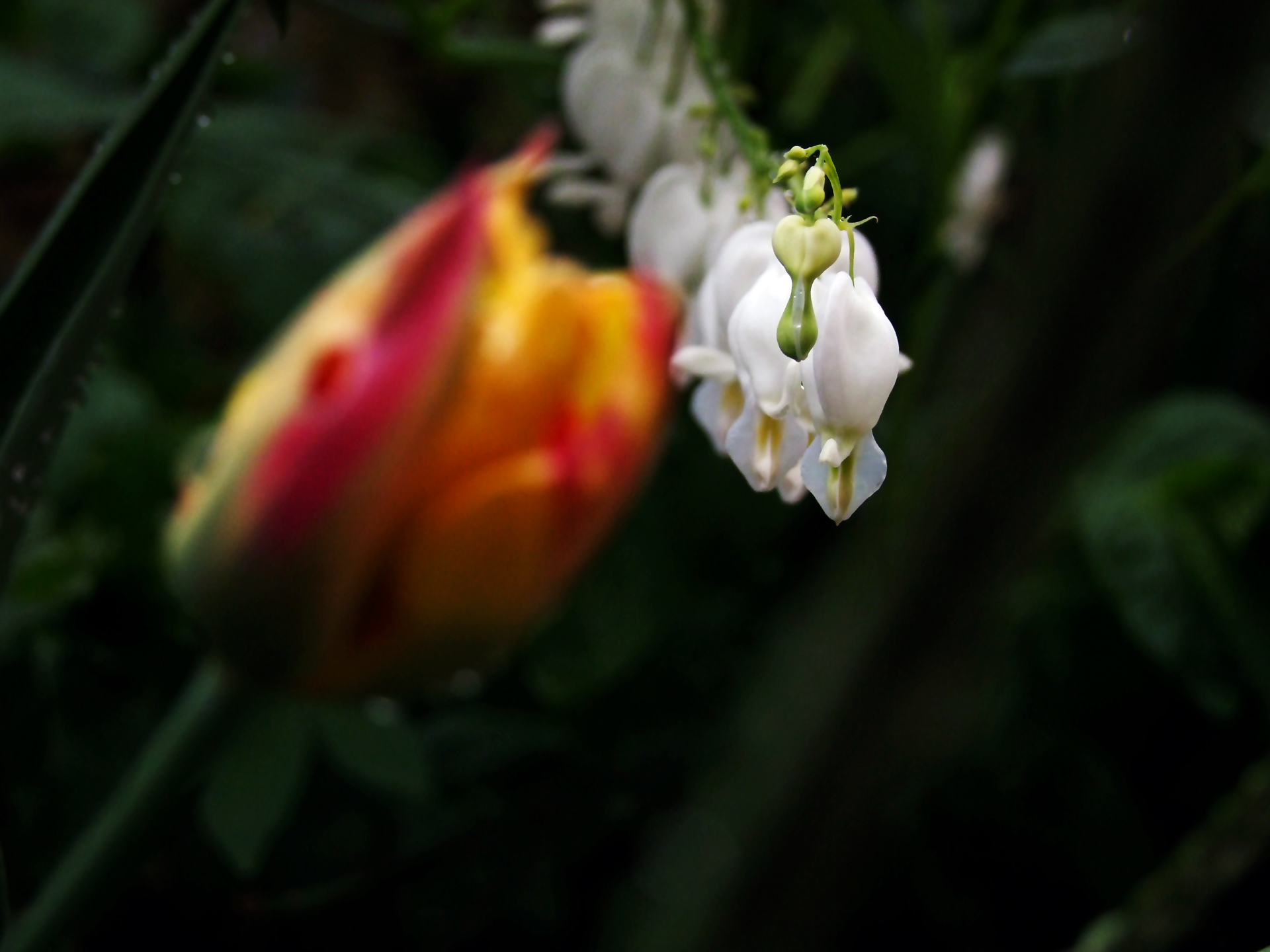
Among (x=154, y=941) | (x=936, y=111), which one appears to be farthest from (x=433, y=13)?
(x=154, y=941)

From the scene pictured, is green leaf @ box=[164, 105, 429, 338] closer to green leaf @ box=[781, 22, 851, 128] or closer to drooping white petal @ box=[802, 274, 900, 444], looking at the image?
green leaf @ box=[781, 22, 851, 128]

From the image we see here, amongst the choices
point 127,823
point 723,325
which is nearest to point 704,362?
point 723,325

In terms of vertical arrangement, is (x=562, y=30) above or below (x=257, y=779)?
above

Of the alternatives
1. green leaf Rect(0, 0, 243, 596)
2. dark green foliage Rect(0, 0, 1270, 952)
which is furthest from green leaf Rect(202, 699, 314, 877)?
green leaf Rect(0, 0, 243, 596)

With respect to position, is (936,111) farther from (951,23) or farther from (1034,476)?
(951,23)

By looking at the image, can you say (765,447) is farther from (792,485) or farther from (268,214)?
(268,214)

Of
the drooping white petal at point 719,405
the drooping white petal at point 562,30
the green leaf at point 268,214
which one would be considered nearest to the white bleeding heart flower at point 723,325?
the drooping white petal at point 719,405
